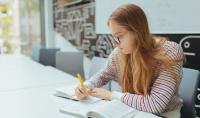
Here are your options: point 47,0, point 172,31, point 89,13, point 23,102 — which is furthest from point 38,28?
point 23,102

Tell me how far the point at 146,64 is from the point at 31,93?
0.77m

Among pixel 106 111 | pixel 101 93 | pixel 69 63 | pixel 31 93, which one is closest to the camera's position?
pixel 106 111

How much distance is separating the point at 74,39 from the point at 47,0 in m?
1.28

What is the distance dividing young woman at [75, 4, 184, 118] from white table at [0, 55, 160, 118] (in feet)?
1.03

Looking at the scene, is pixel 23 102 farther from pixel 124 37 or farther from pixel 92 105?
pixel 124 37

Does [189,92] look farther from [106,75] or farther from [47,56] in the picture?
[47,56]

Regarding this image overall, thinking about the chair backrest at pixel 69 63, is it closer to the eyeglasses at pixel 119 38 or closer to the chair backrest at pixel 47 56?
the chair backrest at pixel 47 56

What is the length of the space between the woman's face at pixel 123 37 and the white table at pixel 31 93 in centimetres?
43

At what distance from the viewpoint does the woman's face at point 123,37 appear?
1.18m

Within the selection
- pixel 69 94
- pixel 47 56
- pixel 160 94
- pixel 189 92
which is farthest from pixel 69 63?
pixel 160 94

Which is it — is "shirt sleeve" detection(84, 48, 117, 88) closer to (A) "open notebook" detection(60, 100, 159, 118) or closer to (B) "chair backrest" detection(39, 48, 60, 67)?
(A) "open notebook" detection(60, 100, 159, 118)

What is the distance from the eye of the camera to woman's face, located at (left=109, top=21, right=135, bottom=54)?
118 cm

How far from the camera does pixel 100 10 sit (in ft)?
9.74

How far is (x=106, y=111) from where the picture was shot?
1.03 meters
